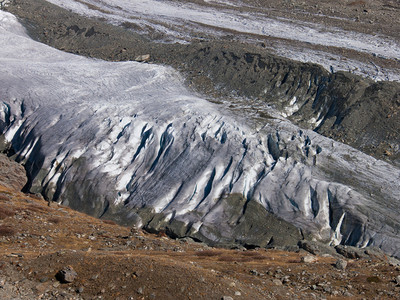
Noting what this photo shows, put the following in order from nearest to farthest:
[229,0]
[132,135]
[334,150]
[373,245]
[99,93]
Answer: [373,245] → [334,150] → [132,135] → [99,93] → [229,0]

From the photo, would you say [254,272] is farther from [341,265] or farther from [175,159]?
[175,159]

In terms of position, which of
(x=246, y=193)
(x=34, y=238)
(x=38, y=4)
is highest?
(x=38, y=4)

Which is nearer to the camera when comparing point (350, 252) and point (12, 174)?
point (350, 252)

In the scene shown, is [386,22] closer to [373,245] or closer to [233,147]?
[233,147]

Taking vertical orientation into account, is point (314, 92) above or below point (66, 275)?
above

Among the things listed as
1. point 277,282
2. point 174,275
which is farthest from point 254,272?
point 174,275

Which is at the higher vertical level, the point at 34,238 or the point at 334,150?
the point at 334,150

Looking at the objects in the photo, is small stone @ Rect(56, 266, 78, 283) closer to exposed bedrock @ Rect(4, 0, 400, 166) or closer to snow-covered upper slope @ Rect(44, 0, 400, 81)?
exposed bedrock @ Rect(4, 0, 400, 166)

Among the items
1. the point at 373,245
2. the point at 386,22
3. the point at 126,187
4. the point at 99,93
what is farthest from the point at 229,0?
the point at 373,245
